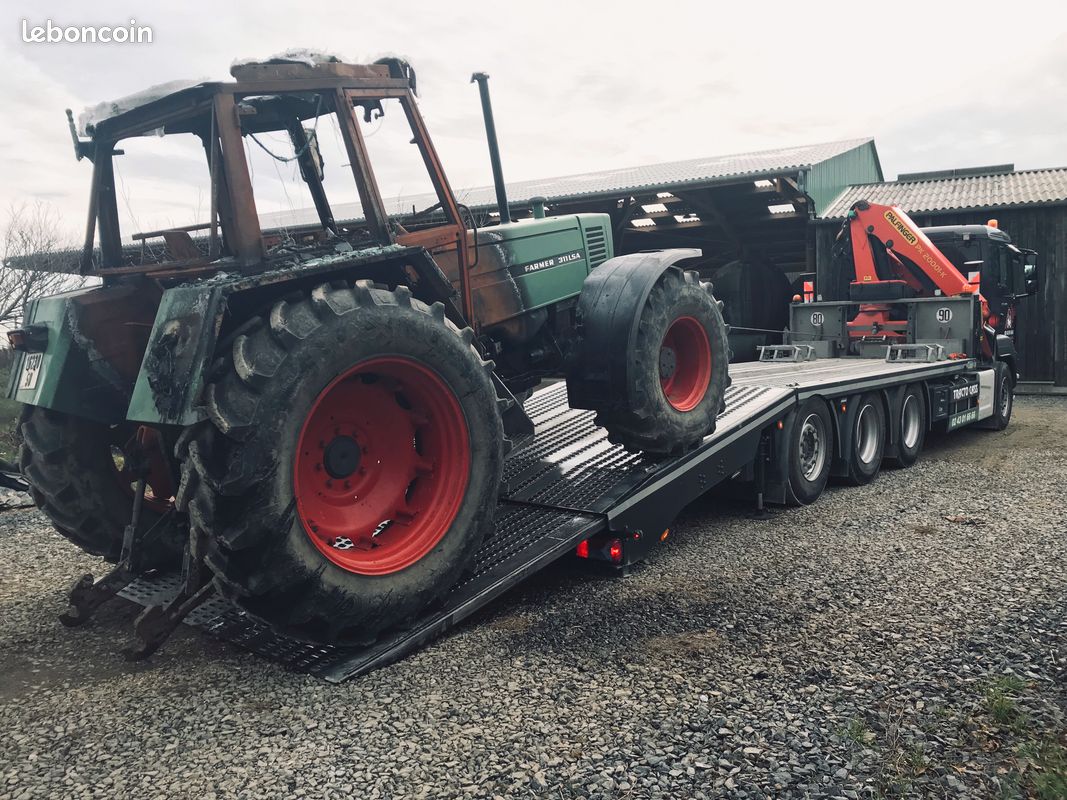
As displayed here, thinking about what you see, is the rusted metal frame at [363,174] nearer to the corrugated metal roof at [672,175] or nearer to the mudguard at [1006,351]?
the corrugated metal roof at [672,175]

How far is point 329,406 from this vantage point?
4.07 metres

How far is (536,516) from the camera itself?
16.2 feet

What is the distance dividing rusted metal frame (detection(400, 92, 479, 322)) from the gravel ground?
69.9 inches

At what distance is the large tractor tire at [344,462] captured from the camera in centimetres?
338

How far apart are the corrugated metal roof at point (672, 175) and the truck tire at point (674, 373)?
6.92m

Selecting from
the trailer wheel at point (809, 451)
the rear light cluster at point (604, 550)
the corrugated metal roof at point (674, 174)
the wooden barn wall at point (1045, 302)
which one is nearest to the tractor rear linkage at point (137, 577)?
the rear light cluster at point (604, 550)

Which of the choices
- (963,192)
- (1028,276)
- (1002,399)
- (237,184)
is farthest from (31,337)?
(963,192)

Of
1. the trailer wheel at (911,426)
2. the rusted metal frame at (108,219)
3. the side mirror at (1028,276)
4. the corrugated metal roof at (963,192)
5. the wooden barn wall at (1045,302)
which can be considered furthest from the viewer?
the corrugated metal roof at (963,192)

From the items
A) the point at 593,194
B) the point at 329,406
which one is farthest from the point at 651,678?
the point at 593,194

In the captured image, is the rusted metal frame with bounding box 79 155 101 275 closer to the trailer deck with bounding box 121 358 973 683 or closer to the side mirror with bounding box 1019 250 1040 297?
the trailer deck with bounding box 121 358 973 683

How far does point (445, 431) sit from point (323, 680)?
129 centimetres

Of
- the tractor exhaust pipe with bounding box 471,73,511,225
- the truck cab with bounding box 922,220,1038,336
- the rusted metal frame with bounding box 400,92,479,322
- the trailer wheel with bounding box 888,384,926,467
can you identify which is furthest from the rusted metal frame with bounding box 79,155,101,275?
the truck cab with bounding box 922,220,1038,336

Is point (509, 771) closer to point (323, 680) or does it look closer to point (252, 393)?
point (323, 680)

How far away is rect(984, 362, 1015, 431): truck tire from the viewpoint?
10523 mm
